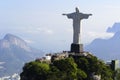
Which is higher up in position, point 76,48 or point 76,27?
point 76,27

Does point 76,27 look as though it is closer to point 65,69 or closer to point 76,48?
point 76,48

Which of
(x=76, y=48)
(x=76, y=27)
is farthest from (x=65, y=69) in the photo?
(x=76, y=27)

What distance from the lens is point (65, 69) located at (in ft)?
151

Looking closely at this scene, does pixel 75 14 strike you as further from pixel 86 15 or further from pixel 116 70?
pixel 116 70

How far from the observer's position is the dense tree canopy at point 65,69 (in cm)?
4481

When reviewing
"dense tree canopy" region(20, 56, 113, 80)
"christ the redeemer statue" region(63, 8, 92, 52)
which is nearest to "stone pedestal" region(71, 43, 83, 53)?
"christ the redeemer statue" region(63, 8, 92, 52)

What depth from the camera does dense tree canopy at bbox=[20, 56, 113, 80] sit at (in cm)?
4481

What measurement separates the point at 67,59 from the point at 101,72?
5.13 metres

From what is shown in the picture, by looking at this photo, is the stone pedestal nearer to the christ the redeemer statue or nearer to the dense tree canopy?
the christ the redeemer statue

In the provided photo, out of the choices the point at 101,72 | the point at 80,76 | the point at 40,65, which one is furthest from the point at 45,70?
the point at 101,72

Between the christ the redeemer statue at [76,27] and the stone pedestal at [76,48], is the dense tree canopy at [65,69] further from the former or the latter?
the christ the redeemer statue at [76,27]

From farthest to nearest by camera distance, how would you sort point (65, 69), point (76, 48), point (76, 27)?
point (76, 27), point (76, 48), point (65, 69)

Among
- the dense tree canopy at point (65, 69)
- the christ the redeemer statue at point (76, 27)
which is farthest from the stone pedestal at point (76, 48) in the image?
the dense tree canopy at point (65, 69)

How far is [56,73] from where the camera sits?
146 ft
